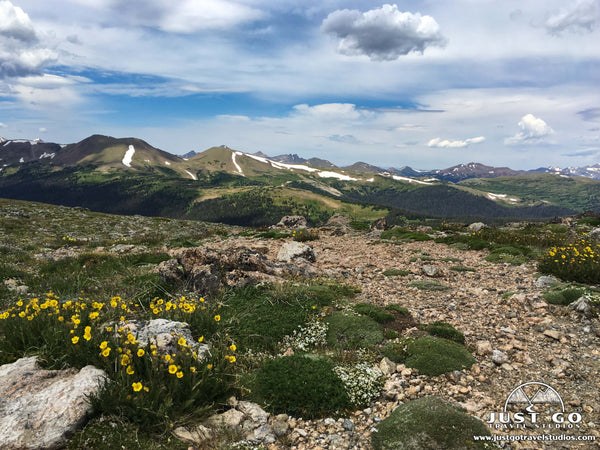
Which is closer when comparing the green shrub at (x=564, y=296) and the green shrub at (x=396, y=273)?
the green shrub at (x=564, y=296)

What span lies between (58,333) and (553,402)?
9.72 meters

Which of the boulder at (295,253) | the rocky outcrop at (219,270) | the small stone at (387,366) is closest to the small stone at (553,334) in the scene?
the small stone at (387,366)

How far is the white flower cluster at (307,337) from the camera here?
8492 millimetres

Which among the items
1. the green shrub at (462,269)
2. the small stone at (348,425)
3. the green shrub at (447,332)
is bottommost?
the small stone at (348,425)

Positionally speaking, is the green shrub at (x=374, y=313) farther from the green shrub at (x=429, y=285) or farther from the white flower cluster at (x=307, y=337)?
the green shrub at (x=429, y=285)

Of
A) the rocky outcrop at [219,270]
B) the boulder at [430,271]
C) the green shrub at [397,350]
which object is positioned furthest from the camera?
the boulder at [430,271]

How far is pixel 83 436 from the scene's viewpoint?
4504 millimetres

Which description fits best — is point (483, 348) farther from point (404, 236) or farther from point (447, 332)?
point (404, 236)

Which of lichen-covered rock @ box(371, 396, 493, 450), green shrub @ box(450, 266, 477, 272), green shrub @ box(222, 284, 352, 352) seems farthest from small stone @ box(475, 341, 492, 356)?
green shrub @ box(450, 266, 477, 272)

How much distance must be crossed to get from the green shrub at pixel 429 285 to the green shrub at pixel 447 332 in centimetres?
421

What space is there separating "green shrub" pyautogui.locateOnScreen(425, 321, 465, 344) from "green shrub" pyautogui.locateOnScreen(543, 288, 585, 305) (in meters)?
3.95

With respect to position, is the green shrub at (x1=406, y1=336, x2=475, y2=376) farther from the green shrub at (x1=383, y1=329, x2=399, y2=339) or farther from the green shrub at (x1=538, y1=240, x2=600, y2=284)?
the green shrub at (x1=538, y1=240, x2=600, y2=284)

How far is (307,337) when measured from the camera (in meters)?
8.84

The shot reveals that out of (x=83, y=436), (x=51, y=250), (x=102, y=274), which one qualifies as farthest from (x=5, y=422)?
(x=51, y=250)
